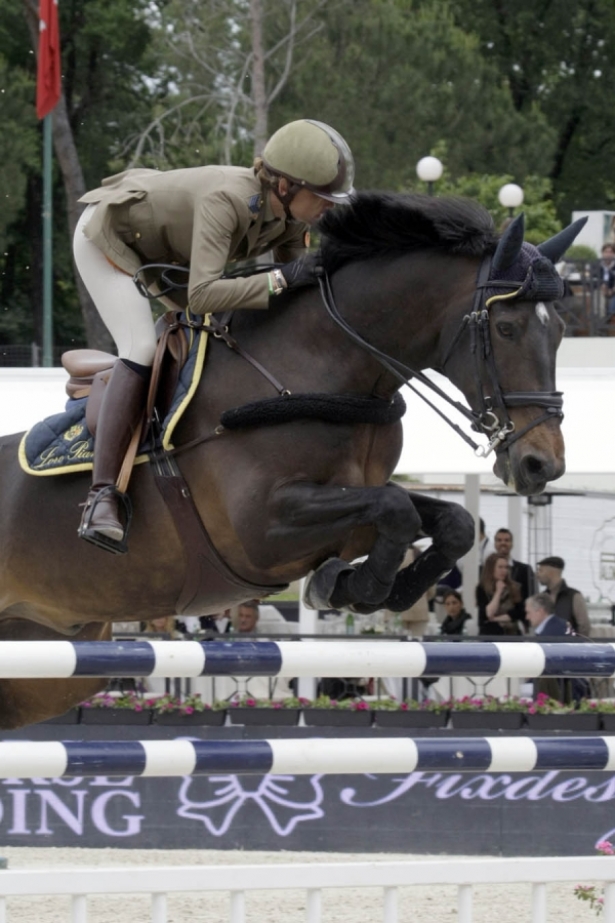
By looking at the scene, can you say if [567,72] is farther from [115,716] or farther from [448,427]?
[115,716]

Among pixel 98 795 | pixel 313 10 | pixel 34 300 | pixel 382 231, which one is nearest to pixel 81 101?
pixel 34 300

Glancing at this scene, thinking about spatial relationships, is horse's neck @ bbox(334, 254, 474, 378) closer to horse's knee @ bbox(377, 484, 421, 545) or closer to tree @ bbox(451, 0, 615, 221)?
horse's knee @ bbox(377, 484, 421, 545)

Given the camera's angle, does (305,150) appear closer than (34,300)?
Yes

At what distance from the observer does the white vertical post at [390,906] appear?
A: 3.23 metres

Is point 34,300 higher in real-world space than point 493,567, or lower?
higher

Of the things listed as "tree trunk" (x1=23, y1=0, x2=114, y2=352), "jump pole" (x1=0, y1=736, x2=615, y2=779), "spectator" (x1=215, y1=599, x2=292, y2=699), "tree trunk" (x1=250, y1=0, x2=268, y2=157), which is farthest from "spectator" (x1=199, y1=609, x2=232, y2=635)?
"tree trunk" (x1=23, y1=0, x2=114, y2=352)

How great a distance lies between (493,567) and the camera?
9992mm

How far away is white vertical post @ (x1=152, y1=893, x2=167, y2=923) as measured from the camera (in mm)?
3107

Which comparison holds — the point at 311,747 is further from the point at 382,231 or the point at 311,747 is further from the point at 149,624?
the point at 149,624

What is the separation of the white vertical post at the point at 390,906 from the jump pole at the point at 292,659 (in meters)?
0.53

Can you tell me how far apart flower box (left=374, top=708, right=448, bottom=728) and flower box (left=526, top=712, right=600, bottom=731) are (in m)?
0.54

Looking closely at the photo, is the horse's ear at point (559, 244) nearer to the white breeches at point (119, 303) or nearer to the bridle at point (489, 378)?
the bridle at point (489, 378)

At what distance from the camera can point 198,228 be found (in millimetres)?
4227

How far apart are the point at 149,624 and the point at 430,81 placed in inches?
629
